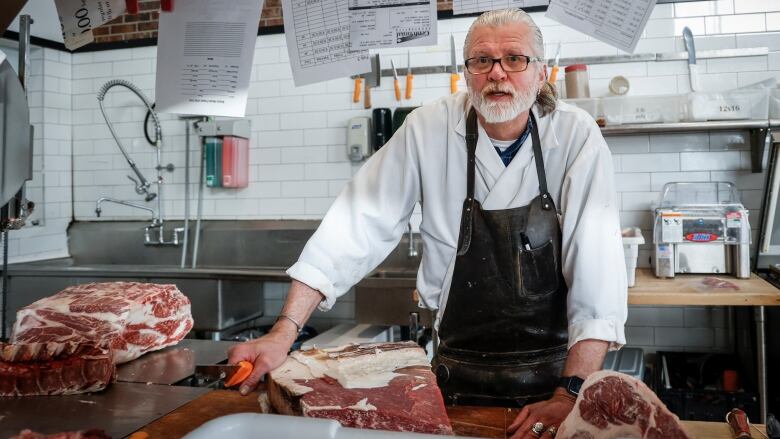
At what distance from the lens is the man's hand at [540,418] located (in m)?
1.41

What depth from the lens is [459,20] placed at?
4.79 metres

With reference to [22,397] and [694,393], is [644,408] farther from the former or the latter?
[694,393]

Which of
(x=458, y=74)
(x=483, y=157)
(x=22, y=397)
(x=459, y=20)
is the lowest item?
(x=22, y=397)

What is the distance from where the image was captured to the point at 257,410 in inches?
67.6

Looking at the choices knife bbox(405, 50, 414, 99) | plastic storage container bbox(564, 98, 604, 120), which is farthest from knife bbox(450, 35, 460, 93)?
plastic storage container bbox(564, 98, 604, 120)

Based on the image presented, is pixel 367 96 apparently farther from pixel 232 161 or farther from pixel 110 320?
pixel 110 320

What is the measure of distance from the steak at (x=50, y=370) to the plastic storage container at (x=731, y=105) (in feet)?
12.4

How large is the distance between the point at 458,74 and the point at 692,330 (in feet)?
8.16

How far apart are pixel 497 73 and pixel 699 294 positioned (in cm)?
215

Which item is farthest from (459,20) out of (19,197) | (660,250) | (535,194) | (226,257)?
(19,197)

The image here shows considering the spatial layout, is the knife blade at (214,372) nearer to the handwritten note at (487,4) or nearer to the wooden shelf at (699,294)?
the handwritten note at (487,4)

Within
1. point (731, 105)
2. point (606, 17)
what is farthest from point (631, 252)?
point (606, 17)

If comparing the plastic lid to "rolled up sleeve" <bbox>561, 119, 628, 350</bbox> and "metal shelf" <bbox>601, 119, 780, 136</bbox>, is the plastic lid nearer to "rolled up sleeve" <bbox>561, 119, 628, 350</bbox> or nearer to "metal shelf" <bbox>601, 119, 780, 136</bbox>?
"metal shelf" <bbox>601, 119, 780, 136</bbox>

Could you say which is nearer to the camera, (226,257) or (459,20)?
(459,20)
